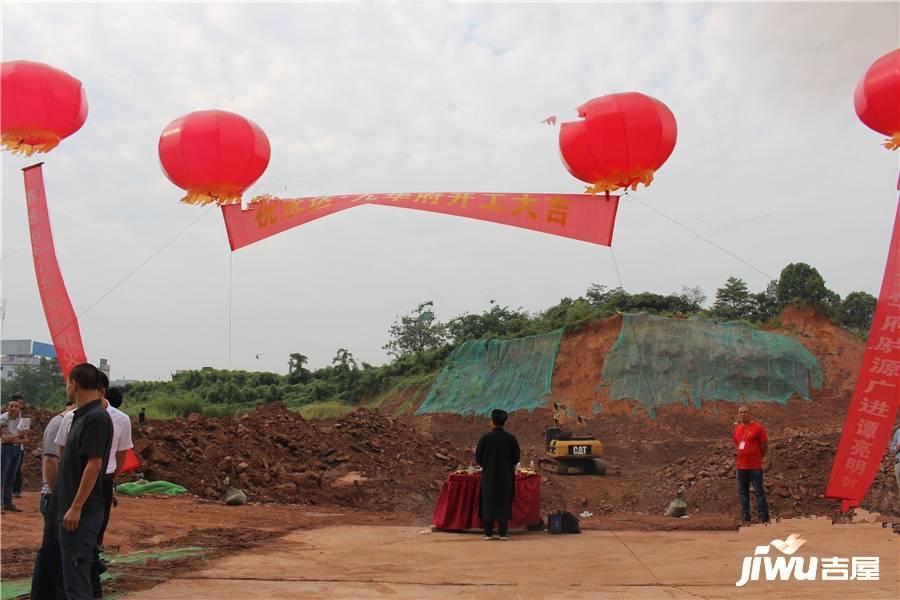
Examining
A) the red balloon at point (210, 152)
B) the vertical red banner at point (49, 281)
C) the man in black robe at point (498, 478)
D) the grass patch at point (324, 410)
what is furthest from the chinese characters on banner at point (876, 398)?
the grass patch at point (324, 410)

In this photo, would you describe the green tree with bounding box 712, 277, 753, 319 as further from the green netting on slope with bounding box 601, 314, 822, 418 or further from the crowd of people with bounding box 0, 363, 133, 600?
the crowd of people with bounding box 0, 363, 133, 600

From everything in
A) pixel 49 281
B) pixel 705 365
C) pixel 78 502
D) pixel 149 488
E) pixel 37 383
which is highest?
pixel 49 281

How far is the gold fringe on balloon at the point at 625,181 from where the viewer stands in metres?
7.71

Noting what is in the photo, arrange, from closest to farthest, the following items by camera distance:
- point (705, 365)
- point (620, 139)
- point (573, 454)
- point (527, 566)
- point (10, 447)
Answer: point (527, 566) → point (620, 139) → point (10, 447) → point (573, 454) → point (705, 365)

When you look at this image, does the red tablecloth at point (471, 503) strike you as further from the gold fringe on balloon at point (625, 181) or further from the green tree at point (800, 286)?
the green tree at point (800, 286)

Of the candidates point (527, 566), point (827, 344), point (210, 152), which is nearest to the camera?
point (527, 566)

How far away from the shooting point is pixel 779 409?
90.3 feet

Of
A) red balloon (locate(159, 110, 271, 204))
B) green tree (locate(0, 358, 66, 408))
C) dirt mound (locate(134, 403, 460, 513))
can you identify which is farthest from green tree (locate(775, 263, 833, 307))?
green tree (locate(0, 358, 66, 408))

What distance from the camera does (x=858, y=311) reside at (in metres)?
38.6

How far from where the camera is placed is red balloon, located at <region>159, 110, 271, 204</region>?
8.05m

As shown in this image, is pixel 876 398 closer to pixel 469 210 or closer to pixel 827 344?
pixel 469 210

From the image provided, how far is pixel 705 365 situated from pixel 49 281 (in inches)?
1006

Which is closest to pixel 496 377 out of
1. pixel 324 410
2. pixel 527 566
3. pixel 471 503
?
pixel 324 410

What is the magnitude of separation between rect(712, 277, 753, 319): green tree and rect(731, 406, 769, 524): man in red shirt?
3060 centimetres
